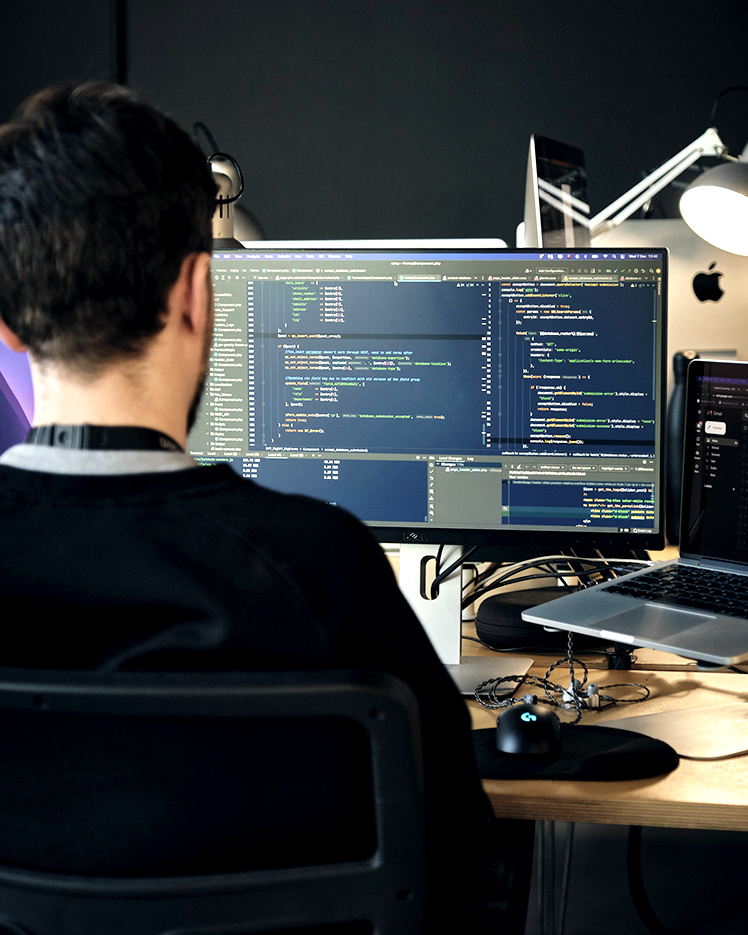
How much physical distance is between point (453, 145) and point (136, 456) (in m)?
3.39

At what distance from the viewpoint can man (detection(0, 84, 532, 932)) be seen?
51cm

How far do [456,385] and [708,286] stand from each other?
3.05 ft

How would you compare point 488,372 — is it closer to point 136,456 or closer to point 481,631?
point 481,631

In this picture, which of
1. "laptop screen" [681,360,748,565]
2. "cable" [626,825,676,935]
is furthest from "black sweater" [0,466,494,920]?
"cable" [626,825,676,935]

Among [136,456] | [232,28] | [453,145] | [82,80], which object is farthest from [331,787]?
[232,28]

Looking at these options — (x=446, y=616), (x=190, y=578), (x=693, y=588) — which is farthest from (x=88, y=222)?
(x=693, y=588)

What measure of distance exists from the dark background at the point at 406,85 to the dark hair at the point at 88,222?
3.17 metres

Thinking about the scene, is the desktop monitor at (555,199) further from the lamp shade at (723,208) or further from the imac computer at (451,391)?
the imac computer at (451,391)

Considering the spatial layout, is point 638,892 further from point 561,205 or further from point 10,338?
point 10,338

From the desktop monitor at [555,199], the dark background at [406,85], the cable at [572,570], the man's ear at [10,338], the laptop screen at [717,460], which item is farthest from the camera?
the dark background at [406,85]

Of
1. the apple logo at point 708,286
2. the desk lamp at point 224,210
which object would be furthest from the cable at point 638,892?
the desk lamp at point 224,210

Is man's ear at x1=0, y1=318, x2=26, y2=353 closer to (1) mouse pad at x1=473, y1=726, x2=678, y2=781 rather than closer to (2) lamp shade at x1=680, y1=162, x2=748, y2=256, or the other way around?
(1) mouse pad at x1=473, y1=726, x2=678, y2=781

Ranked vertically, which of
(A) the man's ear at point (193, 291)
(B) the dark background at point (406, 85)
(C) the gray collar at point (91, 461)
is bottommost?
(C) the gray collar at point (91, 461)

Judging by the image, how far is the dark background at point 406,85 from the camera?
139 inches
